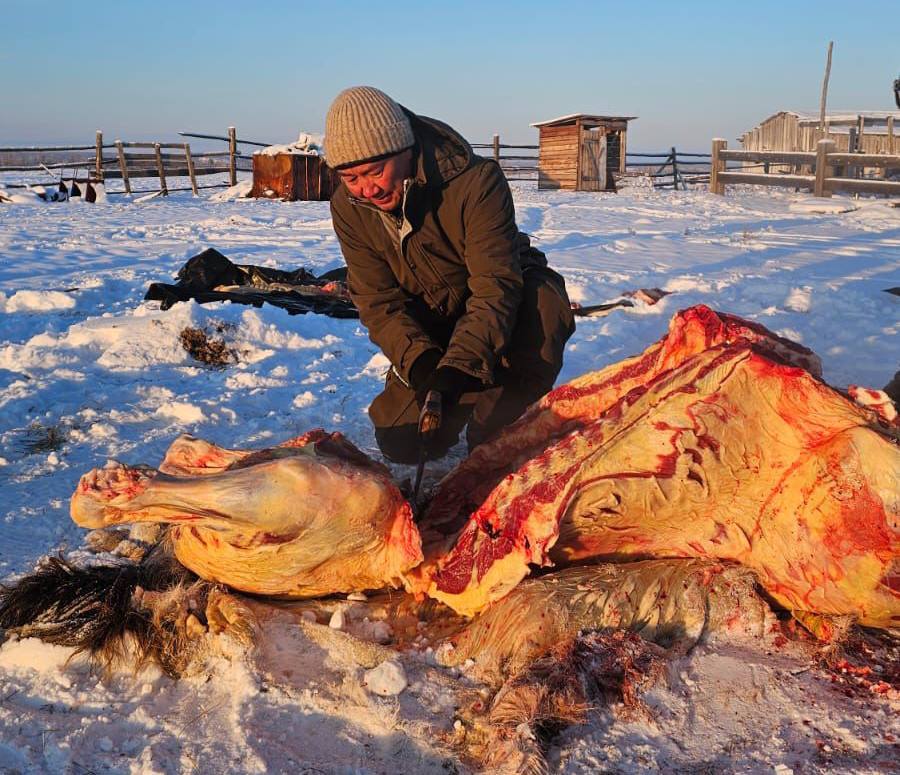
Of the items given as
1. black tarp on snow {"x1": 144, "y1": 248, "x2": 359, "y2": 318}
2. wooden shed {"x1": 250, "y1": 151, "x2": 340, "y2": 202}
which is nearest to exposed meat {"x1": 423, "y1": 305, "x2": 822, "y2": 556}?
black tarp on snow {"x1": 144, "y1": 248, "x2": 359, "y2": 318}

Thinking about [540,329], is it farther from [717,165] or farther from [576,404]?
[717,165]

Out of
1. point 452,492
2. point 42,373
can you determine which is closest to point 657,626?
point 452,492

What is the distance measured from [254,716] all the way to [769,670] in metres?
1.45

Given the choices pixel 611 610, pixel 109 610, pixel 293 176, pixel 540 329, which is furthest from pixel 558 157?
pixel 109 610

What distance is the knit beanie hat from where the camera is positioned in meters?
3.17

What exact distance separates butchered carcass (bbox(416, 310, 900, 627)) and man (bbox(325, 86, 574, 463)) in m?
1.04

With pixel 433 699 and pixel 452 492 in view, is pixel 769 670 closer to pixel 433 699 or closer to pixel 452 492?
pixel 433 699

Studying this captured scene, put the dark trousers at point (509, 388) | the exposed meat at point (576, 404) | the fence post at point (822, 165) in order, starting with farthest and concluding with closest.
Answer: the fence post at point (822, 165) → the dark trousers at point (509, 388) → the exposed meat at point (576, 404)

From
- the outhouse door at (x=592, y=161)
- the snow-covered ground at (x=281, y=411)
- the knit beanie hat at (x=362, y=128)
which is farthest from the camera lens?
the outhouse door at (x=592, y=161)

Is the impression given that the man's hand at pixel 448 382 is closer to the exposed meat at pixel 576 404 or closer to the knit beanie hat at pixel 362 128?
the exposed meat at pixel 576 404

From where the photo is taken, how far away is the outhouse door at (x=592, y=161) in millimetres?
24406

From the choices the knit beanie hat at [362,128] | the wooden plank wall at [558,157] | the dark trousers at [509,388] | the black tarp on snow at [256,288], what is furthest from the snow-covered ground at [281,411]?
the wooden plank wall at [558,157]

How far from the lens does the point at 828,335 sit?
20.7 ft

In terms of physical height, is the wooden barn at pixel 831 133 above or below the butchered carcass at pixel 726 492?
above
